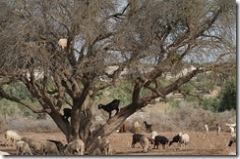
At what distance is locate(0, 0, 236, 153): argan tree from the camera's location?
11172 millimetres

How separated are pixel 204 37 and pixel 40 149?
419 cm

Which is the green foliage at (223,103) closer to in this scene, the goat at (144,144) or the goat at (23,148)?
the goat at (144,144)

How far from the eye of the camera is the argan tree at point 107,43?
1117 centimetres

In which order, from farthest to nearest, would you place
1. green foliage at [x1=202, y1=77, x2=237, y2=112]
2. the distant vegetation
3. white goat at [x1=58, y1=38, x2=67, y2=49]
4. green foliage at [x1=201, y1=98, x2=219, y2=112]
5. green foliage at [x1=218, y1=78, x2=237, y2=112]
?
green foliage at [x1=201, y1=98, x2=219, y2=112] → green foliage at [x1=202, y1=77, x2=237, y2=112] → green foliage at [x1=218, y1=78, x2=237, y2=112] → the distant vegetation → white goat at [x1=58, y1=38, x2=67, y2=49]

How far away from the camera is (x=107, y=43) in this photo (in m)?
11.4

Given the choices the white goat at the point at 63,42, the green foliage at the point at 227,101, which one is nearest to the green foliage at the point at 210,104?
the green foliage at the point at 227,101

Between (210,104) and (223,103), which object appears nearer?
(223,103)

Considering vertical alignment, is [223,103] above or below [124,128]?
above

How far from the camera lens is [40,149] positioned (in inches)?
457

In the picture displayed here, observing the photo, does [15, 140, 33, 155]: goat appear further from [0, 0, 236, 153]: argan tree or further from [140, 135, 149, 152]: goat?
[140, 135, 149, 152]: goat

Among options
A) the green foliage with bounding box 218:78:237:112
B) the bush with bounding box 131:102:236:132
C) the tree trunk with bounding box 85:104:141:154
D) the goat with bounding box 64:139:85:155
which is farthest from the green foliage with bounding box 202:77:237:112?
the goat with bounding box 64:139:85:155

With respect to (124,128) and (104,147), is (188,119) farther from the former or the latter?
(104,147)

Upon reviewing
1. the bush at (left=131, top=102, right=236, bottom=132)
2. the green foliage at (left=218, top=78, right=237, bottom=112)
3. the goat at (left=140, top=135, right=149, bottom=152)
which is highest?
the green foliage at (left=218, top=78, right=237, bottom=112)

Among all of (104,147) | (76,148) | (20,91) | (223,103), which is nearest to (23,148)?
(76,148)
